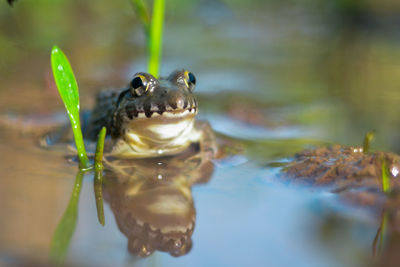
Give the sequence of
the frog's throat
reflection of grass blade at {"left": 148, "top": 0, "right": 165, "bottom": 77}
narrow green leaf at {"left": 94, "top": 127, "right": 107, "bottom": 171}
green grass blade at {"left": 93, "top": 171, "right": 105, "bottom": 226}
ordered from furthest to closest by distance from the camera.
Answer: reflection of grass blade at {"left": 148, "top": 0, "right": 165, "bottom": 77}
the frog's throat
narrow green leaf at {"left": 94, "top": 127, "right": 107, "bottom": 171}
green grass blade at {"left": 93, "top": 171, "right": 105, "bottom": 226}

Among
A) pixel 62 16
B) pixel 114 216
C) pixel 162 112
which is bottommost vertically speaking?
pixel 114 216

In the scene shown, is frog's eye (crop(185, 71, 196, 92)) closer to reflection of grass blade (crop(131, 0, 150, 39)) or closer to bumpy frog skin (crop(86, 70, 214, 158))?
bumpy frog skin (crop(86, 70, 214, 158))

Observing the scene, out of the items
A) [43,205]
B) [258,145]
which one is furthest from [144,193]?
[258,145]

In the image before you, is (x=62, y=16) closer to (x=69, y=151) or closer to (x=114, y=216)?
(x=69, y=151)

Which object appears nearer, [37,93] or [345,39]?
[37,93]

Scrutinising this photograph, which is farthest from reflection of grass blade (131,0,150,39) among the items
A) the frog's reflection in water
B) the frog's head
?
the frog's reflection in water

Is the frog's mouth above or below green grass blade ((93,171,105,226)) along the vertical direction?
above
